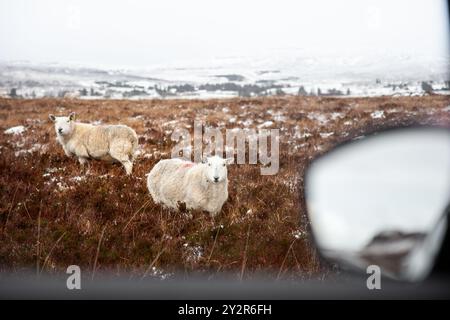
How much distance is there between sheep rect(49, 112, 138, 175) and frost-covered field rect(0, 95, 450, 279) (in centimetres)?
24

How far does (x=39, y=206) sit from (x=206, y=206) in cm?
190

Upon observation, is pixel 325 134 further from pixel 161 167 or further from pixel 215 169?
pixel 215 169

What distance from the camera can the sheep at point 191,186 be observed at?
4.65 m

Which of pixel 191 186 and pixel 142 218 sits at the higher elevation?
pixel 191 186

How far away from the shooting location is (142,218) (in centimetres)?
423

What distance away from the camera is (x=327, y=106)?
1231cm

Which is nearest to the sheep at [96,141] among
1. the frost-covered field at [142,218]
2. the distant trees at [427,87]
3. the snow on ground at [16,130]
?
the frost-covered field at [142,218]

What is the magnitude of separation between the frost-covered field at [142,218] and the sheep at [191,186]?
0.16 meters

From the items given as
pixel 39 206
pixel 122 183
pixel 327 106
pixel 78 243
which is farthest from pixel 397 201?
pixel 327 106

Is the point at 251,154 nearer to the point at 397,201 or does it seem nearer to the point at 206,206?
the point at 206,206

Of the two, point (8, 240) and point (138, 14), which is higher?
point (138, 14)

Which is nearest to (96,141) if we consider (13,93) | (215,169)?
(13,93)

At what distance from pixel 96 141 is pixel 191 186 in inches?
124

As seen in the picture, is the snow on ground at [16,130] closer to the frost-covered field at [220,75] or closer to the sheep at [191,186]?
the frost-covered field at [220,75]
